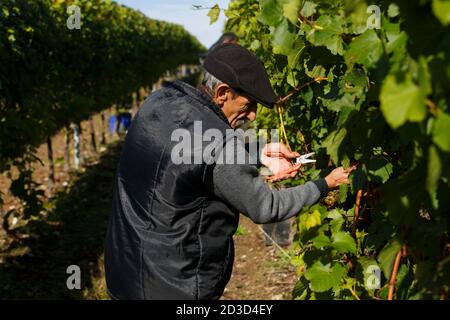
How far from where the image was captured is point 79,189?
9.39 metres

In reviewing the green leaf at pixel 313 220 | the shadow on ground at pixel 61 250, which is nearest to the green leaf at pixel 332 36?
the green leaf at pixel 313 220

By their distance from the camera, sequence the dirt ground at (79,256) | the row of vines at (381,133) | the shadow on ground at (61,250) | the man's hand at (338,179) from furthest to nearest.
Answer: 1. the shadow on ground at (61,250)
2. the dirt ground at (79,256)
3. the man's hand at (338,179)
4. the row of vines at (381,133)

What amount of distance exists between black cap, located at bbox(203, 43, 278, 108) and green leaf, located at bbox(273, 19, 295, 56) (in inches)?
8.9

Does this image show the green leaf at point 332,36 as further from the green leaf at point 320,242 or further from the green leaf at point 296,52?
the green leaf at point 320,242

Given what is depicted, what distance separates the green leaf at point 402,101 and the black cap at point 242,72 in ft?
3.82

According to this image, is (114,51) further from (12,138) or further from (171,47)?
(171,47)

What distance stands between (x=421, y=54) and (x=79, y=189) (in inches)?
347

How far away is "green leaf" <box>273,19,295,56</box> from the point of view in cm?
196

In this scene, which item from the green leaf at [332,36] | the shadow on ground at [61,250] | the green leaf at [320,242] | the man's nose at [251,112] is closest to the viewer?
the green leaf at [320,242]

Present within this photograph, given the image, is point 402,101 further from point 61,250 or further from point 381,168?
point 61,250

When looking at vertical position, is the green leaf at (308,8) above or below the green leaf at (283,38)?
above

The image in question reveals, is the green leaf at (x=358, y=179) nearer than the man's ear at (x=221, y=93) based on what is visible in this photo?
Yes

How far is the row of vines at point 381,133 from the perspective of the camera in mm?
1050
